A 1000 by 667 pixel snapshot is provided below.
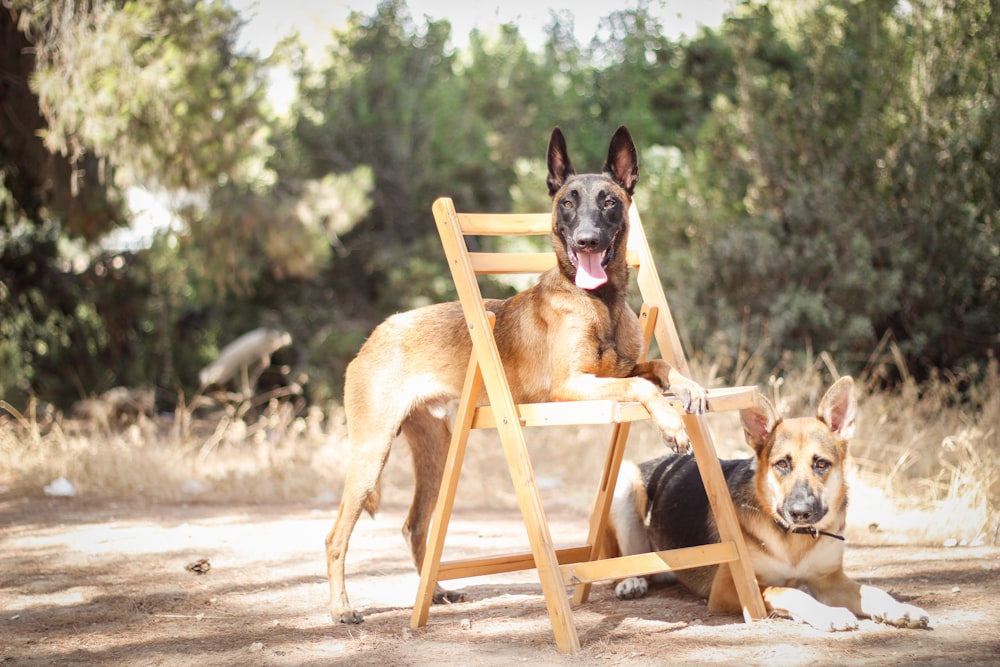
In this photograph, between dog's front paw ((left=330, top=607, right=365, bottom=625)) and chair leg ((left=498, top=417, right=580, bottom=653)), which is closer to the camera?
chair leg ((left=498, top=417, right=580, bottom=653))

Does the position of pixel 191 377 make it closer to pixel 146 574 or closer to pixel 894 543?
pixel 146 574

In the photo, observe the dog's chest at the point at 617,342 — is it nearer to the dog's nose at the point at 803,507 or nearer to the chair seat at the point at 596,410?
the chair seat at the point at 596,410

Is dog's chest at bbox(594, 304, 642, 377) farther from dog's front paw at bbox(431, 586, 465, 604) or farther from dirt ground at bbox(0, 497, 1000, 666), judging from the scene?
dog's front paw at bbox(431, 586, 465, 604)

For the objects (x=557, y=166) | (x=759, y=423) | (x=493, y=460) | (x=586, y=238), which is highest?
(x=557, y=166)

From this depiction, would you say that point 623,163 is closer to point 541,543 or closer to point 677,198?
point 541,543

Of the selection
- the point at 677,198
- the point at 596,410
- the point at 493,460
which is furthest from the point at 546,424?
the point at 677,198

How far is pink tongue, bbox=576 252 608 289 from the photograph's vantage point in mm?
3826

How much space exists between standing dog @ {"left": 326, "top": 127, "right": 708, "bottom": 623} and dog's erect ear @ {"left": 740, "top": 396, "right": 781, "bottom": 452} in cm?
43

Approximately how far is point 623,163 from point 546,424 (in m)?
1.30

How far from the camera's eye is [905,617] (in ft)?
12.0

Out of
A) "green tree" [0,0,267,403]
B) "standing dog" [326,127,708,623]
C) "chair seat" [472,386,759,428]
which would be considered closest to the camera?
"chair seat" [472,386,759,428]

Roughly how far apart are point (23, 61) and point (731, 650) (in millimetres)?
9656

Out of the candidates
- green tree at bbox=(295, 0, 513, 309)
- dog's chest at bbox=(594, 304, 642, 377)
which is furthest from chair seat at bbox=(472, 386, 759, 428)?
green tree at bbox=(295, 0, 513, 309)

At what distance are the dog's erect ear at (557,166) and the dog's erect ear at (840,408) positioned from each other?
4.77 ft
